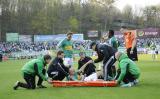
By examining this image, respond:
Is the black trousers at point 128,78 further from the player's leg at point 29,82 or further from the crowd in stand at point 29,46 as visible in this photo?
the crowd in stand at point 29,46

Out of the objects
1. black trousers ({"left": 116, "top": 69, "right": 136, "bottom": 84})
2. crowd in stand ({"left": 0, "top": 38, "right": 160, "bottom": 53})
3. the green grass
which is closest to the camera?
the green grass

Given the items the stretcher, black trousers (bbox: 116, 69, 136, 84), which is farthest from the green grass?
the stretcher

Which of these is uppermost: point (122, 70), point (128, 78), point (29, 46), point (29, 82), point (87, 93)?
point (122, 70)

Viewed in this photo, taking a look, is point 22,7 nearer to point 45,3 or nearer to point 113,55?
point 45,3

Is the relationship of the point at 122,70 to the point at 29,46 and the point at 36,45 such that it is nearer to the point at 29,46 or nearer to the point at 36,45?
the point at 29,46

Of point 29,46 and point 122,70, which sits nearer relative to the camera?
point 122,70

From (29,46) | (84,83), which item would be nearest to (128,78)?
(84,83)

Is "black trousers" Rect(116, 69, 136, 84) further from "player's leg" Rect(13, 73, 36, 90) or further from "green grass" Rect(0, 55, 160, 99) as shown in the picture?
"player's leg" Rect(13, 73, 36, 90)

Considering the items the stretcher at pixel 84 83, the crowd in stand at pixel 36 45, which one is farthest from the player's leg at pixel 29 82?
the crowd in stand at pixel 36 45

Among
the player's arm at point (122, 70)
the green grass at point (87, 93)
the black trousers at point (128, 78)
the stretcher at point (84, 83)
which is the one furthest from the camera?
the stretcher at point (84, 83)

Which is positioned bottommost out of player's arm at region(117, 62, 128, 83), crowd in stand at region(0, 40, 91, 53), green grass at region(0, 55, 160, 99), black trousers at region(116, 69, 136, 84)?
crowd in stand at region(0, 40, 91, 53)

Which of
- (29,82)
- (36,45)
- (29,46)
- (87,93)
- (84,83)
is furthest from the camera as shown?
(36,45)

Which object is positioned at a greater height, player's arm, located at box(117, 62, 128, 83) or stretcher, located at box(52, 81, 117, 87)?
player's arm, located at box(117, 62, 128, 83)

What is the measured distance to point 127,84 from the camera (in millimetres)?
14078
